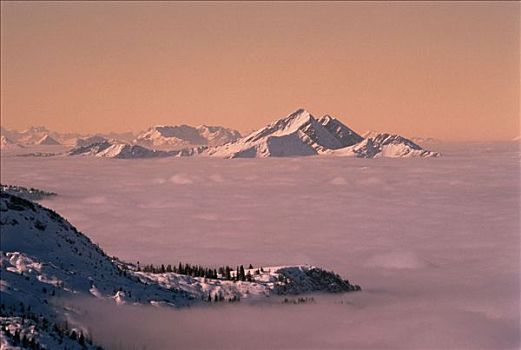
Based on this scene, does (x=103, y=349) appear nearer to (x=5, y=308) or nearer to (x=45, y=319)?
(x=45, y=319)

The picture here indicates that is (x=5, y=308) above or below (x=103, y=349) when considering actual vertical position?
above

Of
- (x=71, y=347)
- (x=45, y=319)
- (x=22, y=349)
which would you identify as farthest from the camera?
(x=45, y=319)

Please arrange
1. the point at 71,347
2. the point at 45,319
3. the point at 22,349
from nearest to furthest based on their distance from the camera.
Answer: the point at 22,349 < the point at 71,347 < the point at 45,319

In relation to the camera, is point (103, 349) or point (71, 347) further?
point (103, 349)

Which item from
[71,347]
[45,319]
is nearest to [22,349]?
[71,347]

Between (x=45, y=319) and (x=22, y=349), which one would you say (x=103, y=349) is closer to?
(x=45, y=319)

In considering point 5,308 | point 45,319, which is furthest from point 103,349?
point 5,308

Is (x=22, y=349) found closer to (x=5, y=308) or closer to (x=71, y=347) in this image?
(x=71, y=347)

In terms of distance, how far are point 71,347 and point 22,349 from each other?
18501mm

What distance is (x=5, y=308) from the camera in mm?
198625

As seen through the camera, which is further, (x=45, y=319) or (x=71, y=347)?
(x=45, y=319)

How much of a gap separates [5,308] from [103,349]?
3411cm

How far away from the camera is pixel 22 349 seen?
6373 inches

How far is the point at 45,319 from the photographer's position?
198 meters
